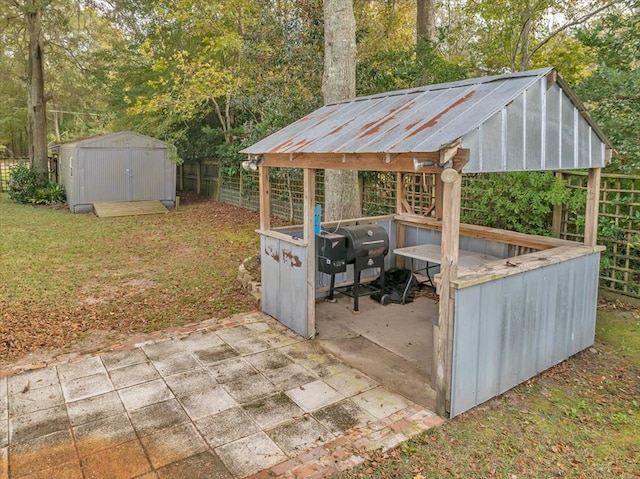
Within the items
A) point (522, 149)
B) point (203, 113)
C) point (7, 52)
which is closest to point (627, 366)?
point (522, 149)

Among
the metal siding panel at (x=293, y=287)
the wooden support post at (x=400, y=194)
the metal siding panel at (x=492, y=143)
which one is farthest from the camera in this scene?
the wooden support post at (x=400, y=194)

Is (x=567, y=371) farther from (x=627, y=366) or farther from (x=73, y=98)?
A: (x=73, y=98)

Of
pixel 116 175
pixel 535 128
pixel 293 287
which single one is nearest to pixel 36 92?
pixel 116 175

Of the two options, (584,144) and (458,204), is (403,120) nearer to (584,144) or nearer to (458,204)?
(458,204)

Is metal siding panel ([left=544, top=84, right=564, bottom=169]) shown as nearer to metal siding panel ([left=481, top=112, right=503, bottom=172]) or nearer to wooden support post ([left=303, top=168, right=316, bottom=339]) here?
metal siding panel ([left=481, top=112, right=503, bottom=172])

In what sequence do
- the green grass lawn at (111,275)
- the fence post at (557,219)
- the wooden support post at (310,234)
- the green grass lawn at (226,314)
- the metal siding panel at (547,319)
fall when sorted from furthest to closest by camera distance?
the fence post at (557,219) → the green grass lawn at (111,275) → the wooden support post at (310,234) → the metal siding panel at (547,319) → the green grass lawn at (226,314)

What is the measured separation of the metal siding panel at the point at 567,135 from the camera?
383 centimetres

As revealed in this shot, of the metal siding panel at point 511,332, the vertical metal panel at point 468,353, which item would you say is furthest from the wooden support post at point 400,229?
the vertical metal panel at point 468,353

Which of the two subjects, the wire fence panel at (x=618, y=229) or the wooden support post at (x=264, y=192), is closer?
the wooden support post at (x=264, y=192)

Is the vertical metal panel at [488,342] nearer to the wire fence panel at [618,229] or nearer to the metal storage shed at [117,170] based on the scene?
the wire fence panel at [618,229]

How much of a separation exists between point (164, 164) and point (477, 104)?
1268 cm

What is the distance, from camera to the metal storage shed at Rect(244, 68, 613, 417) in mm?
3223

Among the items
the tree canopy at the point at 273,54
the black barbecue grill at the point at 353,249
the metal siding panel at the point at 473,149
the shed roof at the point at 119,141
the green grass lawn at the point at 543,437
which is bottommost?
the green grass lawn at the point at 543,437

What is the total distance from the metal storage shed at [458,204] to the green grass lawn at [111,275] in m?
1.62
